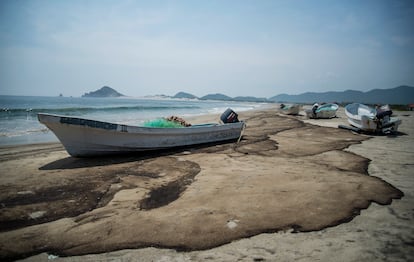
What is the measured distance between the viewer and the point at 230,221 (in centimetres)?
315

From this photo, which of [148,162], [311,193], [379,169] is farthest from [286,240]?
[148,162]

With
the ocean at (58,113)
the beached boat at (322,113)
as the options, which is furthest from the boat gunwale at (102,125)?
the beached boat at (322,113)

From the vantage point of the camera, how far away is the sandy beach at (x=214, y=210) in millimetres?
2580

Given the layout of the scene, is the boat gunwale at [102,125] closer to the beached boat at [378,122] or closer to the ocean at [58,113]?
the ocean at [58,113]

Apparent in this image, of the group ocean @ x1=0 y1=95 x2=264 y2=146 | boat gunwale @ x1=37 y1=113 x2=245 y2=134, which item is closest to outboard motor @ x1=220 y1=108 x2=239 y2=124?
boat gunwale @ x1=37 y1=113 x2=245 y2=134

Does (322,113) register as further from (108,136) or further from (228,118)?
(108,136)

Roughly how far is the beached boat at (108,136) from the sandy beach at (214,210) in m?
0.78

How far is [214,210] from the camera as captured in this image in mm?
3482

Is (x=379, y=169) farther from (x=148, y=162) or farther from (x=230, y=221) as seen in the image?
(x=148, y=162)

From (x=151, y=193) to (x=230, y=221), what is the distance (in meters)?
1.87

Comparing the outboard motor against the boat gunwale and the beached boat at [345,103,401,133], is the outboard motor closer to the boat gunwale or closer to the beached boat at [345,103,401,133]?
the boat gunwale

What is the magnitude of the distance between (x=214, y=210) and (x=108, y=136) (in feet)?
16.6

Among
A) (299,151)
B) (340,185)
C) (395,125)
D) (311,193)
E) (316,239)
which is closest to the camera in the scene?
(316,239)

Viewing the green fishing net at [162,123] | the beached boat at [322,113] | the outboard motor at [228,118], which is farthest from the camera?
the beached boat at [322,113]
